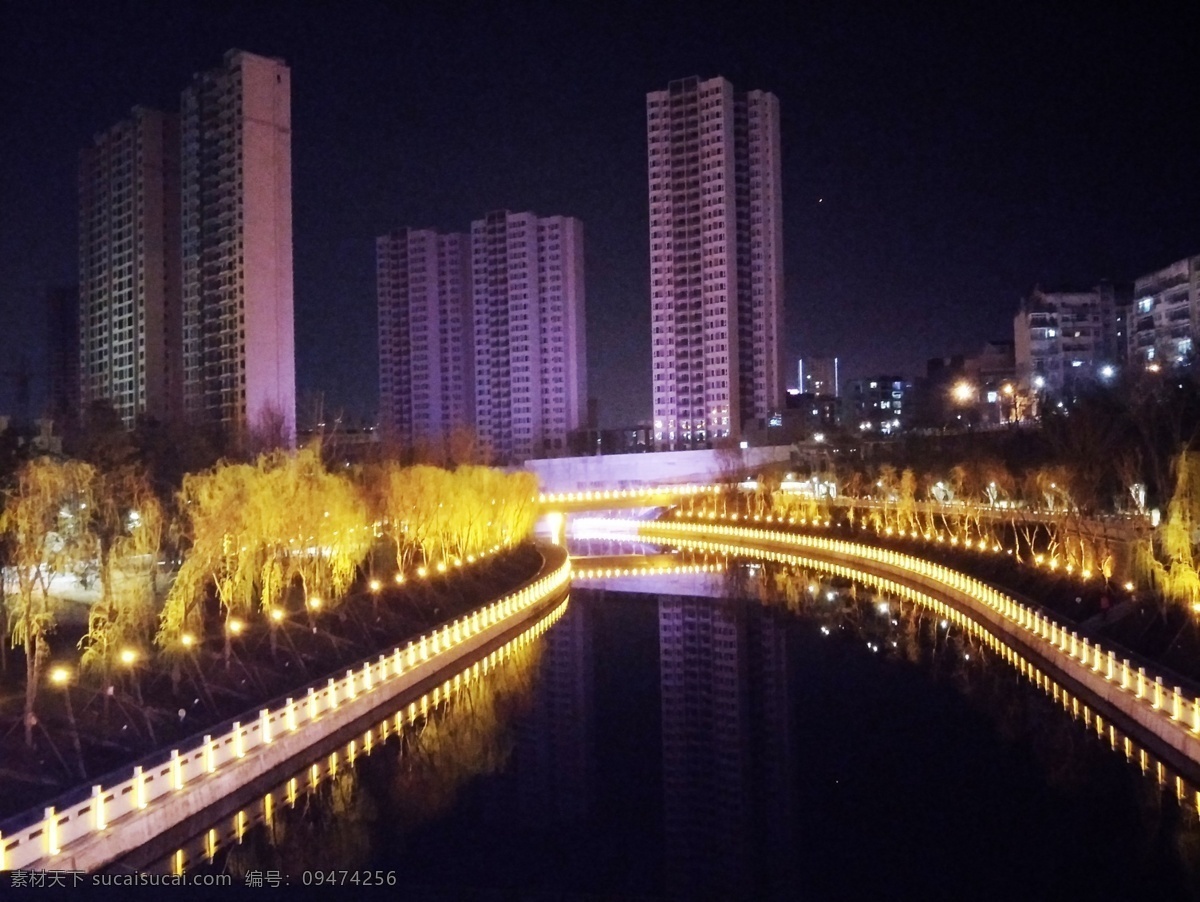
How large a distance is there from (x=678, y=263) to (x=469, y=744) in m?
37.9

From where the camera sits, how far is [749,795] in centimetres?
1080

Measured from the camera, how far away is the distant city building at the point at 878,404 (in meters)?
51.4

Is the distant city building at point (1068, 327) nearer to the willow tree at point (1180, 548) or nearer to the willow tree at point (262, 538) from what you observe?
the willow tree at point (1180, 548)

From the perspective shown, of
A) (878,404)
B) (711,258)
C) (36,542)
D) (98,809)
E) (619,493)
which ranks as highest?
(711,258)

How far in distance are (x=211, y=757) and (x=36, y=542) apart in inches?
122

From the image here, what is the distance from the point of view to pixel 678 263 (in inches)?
1891

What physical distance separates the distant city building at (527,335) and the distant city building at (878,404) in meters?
14.1

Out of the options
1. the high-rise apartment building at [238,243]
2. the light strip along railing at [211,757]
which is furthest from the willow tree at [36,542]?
the high-rise apartment building at [238,243]

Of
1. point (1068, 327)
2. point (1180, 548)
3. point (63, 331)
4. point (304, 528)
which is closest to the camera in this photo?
point (1180, 548)

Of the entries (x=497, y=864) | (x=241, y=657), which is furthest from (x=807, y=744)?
(x=241, y=657)

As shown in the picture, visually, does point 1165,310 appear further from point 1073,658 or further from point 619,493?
point 1073,658

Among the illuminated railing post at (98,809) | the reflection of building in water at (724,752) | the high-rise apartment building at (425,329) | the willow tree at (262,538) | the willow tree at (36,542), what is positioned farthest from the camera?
the high-rise apartment building at (425,329)

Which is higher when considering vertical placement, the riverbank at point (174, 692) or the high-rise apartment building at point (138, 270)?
the high-rise apartment building at point (138, 270)

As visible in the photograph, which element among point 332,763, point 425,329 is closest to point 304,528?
point 332,763
